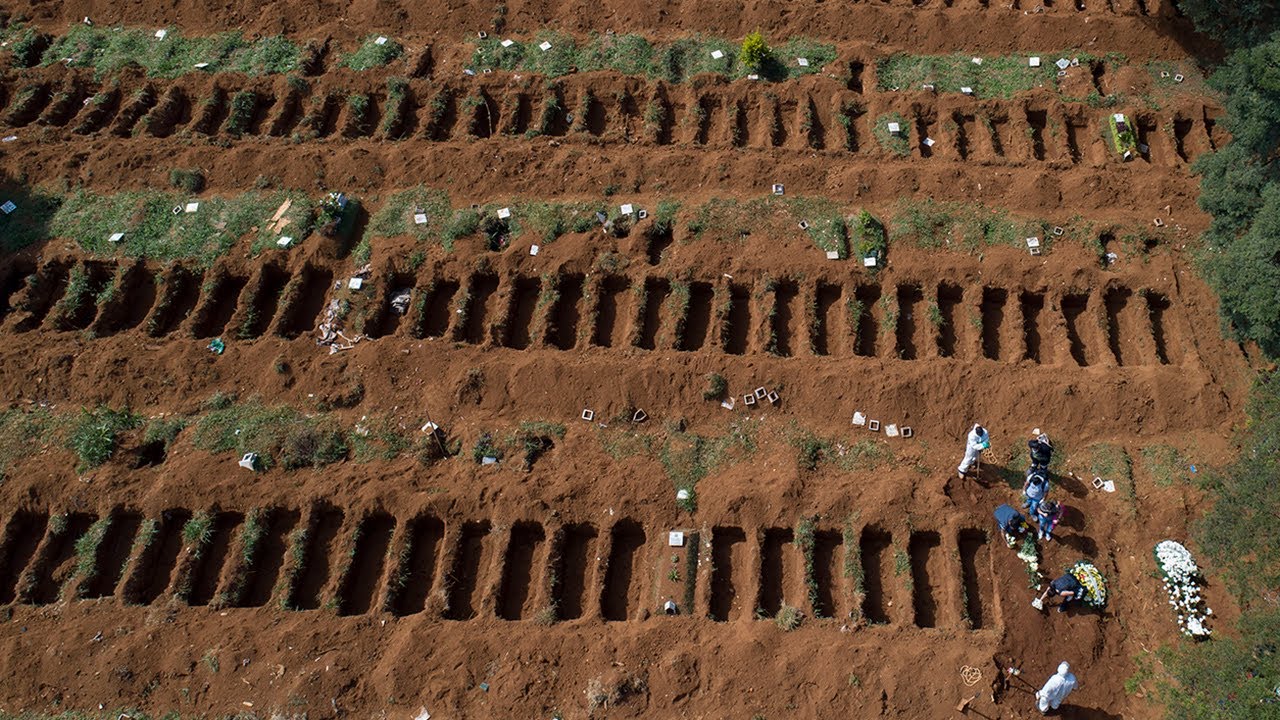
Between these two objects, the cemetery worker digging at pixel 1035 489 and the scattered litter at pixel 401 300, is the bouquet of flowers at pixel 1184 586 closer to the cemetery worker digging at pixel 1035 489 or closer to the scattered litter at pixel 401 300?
the cemetery worker digging at pixel 1035 489

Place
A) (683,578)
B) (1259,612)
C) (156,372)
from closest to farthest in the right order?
(1259,612), (683,578), (156,372)

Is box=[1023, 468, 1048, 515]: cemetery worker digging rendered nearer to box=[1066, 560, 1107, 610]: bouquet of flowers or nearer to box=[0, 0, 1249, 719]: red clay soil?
box=[0, 0, 1249, 719]: red clay soil

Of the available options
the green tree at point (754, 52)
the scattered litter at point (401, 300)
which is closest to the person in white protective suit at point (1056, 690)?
the scattered litter at point (401, 300)

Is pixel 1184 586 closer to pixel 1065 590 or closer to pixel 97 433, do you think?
pixel 1065 590

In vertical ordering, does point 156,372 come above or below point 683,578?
above

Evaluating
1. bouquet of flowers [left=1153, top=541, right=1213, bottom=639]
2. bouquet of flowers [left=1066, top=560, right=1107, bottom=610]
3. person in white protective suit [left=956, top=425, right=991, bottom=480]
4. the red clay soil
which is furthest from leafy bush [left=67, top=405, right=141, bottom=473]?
bouquet of flowers [left=1153, top=541, right=1213, bottom=639]

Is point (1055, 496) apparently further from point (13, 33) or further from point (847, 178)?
point (13, 33)

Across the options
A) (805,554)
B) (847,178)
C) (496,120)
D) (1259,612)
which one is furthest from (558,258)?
(1259,612)

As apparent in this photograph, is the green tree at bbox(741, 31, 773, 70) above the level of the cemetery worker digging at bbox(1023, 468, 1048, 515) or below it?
above
